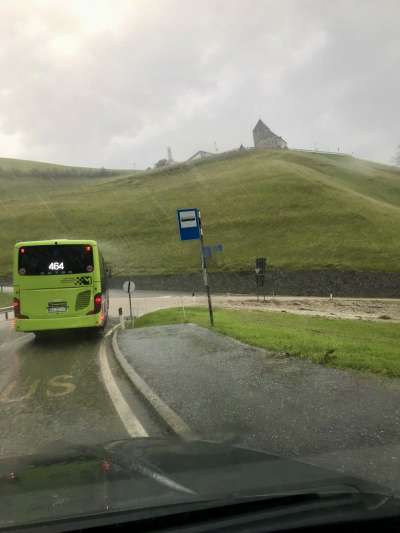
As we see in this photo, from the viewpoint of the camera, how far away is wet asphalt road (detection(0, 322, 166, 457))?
5844 millimetres

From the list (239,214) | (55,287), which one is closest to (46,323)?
(55,287)

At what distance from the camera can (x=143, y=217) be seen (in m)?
85.9

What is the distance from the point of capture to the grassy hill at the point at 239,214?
5428 cm

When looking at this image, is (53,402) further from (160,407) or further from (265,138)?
(265,138)

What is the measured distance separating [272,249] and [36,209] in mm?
62132

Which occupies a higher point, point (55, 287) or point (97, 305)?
point (55, 287)

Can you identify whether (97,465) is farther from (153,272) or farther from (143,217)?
(143,217)

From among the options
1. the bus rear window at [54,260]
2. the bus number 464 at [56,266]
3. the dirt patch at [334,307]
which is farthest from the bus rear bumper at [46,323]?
the dirt patch at [334,307]

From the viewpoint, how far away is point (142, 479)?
9.78ft

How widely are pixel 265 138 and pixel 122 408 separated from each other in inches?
6656

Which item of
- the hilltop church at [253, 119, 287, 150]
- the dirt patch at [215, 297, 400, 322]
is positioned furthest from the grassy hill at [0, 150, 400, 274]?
the hilltop church at [253, 119, 287, 150]

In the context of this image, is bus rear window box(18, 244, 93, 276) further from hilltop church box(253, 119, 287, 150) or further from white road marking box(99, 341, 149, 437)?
hilltop church box(253, 119, 287, 150)

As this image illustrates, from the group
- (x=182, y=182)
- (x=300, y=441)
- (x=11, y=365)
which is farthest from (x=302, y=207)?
(x=300, y=441)

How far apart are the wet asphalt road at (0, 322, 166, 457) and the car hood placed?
1.34 meters
